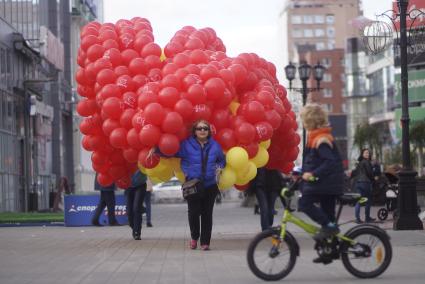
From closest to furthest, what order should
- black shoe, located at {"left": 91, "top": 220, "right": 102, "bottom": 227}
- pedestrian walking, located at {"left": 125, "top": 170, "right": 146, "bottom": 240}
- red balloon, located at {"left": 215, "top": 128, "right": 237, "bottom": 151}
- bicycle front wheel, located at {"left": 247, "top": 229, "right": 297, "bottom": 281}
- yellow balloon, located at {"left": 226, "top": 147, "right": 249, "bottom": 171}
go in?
bicycle front wheel, located at {"left": 247, "top": 229, "right": 297, "bottom": 281}
yellow balloon, located at {"left": 226, "top": 147, "right": 249, "bottom": 171}
red balloon, located at {"left": 215, "top": 128, "right": 237, "bottom": 151}
pedestrian walking, located at {"left": 125, "top": 170, "right": 146, "bottom": 240}
black shoe, located at {"left": 91, "top": 220, "right": 102, "bottom": 227}

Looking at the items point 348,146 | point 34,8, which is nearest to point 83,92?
point 34,8

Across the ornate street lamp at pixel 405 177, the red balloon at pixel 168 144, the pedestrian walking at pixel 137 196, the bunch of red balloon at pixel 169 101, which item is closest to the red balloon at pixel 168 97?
the bunch of red balloon at pixel 169 101

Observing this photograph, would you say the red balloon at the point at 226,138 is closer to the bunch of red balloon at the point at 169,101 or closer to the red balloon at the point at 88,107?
the bunch of red balloon at the point at 169,101

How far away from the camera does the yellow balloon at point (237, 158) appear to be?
14523mm

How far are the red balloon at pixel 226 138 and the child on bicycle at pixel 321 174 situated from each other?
3856 millimetres

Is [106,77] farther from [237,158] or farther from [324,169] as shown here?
[324,169]

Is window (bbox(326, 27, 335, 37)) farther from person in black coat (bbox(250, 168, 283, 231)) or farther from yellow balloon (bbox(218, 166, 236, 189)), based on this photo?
yellow balloon (bbox(218, 166, 236, 189))

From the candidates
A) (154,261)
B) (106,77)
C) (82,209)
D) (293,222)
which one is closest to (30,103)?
(82,209)

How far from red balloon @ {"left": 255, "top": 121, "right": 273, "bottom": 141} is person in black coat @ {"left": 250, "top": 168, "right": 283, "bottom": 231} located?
1.11 meters

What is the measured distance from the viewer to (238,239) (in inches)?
669

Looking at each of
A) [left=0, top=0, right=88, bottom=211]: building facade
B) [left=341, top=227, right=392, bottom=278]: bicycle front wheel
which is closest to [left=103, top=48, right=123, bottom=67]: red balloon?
[left=341, top=227, right=392, bottom=278]: bicycle front wheel

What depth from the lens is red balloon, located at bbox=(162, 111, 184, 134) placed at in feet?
46.4

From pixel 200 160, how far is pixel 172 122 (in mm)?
690

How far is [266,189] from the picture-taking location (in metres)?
16.1
